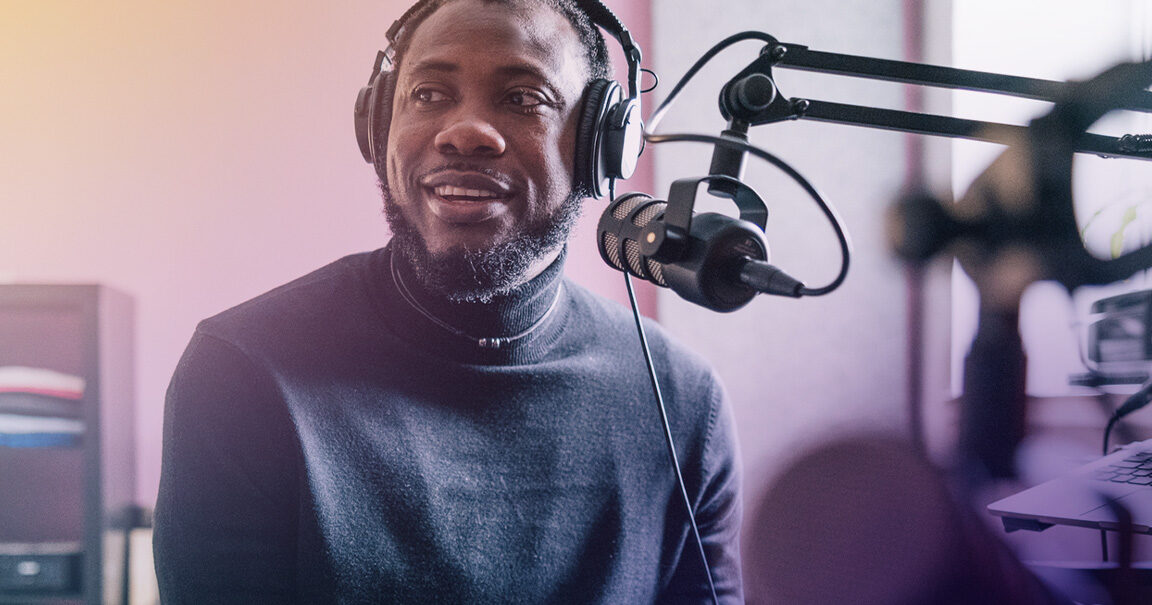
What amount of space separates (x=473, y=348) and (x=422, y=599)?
315mm

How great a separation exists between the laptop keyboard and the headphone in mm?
710

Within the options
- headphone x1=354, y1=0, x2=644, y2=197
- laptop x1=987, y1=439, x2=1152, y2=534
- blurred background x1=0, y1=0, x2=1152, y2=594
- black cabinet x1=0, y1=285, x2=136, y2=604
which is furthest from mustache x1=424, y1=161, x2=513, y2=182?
black cabinet x1=0, y1=285, x2=136, y2=604

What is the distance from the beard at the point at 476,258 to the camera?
0.85 metres

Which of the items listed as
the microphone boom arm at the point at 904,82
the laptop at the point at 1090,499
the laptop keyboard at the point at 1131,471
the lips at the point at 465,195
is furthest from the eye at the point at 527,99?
the laptop keyboard at the point at 1131,471

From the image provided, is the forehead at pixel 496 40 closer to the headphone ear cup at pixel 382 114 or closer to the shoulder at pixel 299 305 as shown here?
the headphone ear cup at pixel 382 114

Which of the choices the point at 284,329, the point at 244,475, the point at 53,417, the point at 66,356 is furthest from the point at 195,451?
the point at 66,356

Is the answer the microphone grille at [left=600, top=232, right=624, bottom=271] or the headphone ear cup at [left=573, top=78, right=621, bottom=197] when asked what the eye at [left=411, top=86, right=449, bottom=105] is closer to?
the headphone ear cup at [left=573, top=78, right=621, bottom=197]

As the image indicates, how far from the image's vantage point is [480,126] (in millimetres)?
805

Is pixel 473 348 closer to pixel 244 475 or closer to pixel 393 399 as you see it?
pixel 393 399

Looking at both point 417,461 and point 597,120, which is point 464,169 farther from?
point 417,461

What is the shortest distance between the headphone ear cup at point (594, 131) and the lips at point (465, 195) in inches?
4.1

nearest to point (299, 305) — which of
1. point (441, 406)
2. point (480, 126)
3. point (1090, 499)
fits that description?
point (441, 406)

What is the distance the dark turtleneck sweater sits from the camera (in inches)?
30.5

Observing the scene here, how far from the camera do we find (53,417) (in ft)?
4.07
